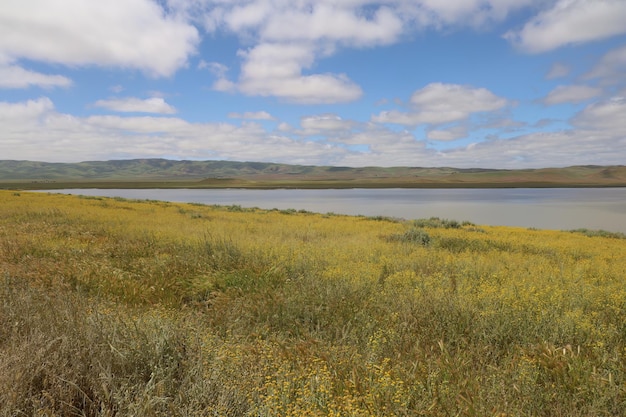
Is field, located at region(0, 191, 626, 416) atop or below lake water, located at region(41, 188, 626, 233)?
atop

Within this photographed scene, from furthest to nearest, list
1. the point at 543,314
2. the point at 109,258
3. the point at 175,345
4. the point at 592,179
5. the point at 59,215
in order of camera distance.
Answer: the point at 592,179
the point at 59,215
the point at 109,258
the point at 543,314
the point at 175,345

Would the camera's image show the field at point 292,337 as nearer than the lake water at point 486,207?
Yes

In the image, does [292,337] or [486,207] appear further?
[486,207]

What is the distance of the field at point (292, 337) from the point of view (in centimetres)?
275

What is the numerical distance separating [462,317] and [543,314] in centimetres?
107

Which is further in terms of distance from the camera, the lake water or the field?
the lake water

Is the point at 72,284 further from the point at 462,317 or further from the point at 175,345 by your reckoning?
the point at 462,317

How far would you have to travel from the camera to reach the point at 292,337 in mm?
4363

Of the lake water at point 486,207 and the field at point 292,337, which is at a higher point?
the field at point 292,337

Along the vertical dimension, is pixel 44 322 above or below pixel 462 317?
above

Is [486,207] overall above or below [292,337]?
below

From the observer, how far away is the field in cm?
275

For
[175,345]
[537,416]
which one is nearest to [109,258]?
[175,345]

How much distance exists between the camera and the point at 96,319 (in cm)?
357
